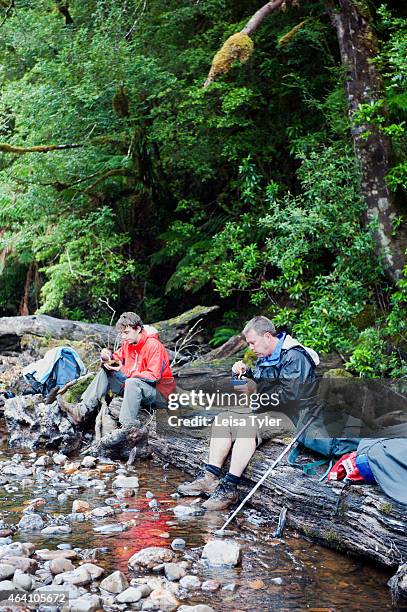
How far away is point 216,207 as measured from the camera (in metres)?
14.6

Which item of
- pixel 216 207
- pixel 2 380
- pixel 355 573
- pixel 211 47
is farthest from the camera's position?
pixel 216 207

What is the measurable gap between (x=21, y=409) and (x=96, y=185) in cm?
698

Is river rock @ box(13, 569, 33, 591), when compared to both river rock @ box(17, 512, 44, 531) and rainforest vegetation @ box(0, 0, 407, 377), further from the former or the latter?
rainforest vegetation @ box(0, 0, 407, 377)

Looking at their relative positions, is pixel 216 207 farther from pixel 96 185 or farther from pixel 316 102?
pixel 316 102

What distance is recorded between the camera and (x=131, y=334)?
292 inches

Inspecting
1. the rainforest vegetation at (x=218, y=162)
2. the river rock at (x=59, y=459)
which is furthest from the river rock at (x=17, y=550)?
the rainforest vegetation at (x=218, y=162)

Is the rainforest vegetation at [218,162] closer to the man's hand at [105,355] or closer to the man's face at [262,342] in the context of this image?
the man's hand at [105,355]

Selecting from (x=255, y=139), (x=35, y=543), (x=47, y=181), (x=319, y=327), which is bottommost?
(x=35, y=543)

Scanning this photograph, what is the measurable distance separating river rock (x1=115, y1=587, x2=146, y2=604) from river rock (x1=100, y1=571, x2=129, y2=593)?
0.29 ft

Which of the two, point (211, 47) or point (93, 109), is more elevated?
point (211, 47)

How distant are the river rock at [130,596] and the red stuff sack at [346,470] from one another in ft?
5.21

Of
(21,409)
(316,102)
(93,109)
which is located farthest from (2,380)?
(316,102)

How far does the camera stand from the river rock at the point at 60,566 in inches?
158

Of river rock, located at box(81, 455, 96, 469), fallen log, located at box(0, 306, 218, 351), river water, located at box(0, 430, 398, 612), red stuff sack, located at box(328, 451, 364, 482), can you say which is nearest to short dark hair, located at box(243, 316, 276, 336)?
red stuff sack, located at box(328, 451, 364, 482)
